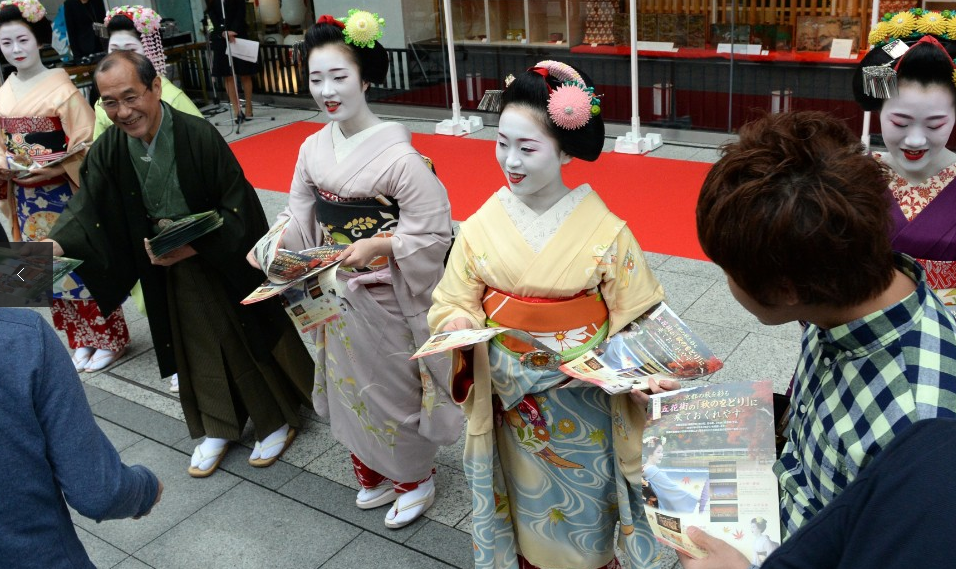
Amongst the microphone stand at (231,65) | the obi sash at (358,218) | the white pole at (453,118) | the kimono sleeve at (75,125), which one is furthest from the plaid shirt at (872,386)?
the microphone stand at (231,65)

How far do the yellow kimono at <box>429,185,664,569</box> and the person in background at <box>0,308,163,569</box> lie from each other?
971 mm

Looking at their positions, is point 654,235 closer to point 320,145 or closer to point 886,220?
point 320,145

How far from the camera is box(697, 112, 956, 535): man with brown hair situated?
4.14ft

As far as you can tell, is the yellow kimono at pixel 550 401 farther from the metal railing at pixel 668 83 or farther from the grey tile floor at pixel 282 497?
the metal railing at pixel 668 83

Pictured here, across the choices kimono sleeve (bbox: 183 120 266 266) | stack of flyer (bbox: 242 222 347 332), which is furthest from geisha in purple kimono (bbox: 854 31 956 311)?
kimono sleeve (bbox: 183 120 266 266)

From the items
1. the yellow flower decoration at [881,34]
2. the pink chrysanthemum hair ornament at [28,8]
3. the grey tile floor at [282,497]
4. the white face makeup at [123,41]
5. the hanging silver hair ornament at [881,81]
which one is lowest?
the grey tile floor at [282,497]

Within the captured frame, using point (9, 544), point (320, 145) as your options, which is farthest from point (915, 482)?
point (320, 145)

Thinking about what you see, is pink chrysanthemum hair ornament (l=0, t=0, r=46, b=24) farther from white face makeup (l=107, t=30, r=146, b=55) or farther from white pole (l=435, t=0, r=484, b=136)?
white pole (l=435, t=0, r=484, b=136)

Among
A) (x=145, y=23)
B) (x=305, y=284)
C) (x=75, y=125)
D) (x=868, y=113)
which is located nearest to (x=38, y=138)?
(x=75, y=125)

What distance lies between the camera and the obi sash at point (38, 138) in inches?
171

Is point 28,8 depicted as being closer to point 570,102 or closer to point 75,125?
point 75,125

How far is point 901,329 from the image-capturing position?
1317mm

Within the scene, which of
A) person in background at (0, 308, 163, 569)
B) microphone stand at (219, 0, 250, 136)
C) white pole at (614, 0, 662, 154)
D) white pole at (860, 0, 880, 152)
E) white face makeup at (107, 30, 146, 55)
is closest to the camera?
person in background at (0, 308, 163, 569)

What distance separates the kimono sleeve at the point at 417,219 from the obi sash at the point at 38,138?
2.33 metres
